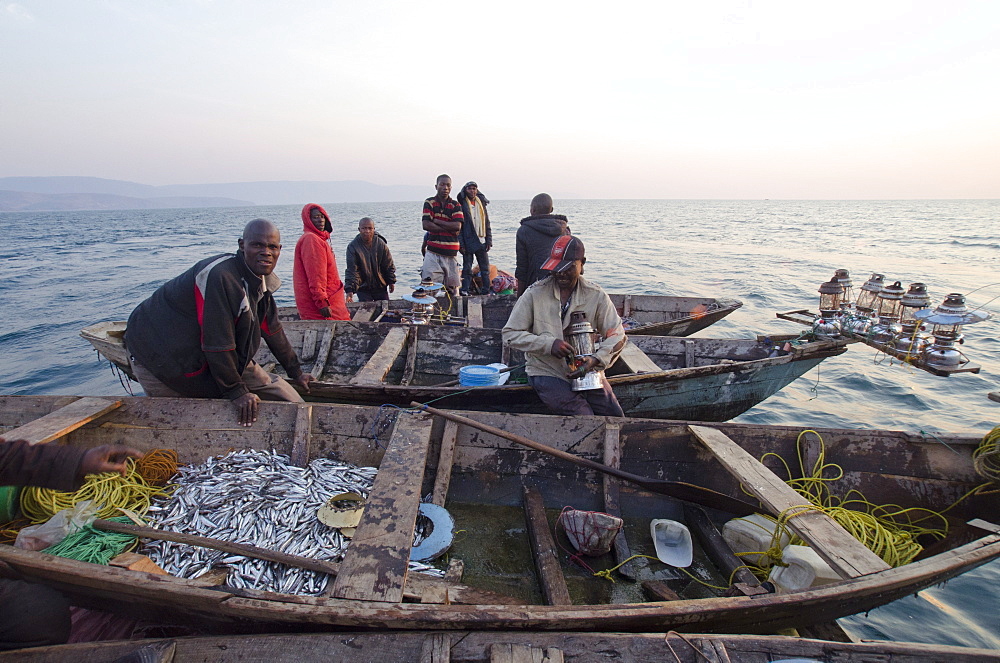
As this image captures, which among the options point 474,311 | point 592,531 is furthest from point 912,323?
point 474,311

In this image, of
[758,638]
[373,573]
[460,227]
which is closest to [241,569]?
[373,573]

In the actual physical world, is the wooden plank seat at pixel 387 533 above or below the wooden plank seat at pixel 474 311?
below

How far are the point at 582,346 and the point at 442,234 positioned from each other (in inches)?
258

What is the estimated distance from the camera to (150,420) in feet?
15.7

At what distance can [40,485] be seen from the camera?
9.20ft

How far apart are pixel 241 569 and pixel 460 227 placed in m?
8.53

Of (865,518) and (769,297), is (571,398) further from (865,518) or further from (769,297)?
(769,297)

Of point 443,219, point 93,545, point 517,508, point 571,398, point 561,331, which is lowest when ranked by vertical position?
point 517,508

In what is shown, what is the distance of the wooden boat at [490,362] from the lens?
6.20m

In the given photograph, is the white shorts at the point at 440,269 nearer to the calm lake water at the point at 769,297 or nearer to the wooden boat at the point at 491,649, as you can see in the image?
the calm lake water at the point at 769,297

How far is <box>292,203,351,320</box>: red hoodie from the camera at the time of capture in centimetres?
791

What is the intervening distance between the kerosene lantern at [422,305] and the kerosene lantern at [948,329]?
6986 millimetres

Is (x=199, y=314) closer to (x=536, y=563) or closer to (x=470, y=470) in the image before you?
(x=470, y=470)

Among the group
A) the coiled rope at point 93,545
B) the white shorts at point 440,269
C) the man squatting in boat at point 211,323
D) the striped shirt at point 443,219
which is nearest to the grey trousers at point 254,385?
the man squatting in boat at point 211,323
